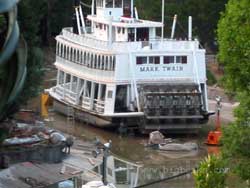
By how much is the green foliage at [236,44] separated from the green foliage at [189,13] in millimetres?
32626

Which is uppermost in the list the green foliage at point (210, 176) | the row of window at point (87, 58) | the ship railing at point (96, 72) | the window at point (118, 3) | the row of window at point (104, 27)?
the window at point (118, 3)

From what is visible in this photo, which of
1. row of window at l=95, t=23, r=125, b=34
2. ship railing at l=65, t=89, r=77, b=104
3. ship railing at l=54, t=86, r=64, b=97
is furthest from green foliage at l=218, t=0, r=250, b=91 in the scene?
ship railing at l=54, t=86, r=64, b=97

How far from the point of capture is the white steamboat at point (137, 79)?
33312mm

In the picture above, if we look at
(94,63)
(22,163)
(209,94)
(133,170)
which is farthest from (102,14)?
(22,163)

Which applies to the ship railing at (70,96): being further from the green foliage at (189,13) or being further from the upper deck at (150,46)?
the green foliage at (189,13)

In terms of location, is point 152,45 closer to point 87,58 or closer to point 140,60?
point 140,60

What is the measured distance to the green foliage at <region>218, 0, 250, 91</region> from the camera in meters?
17.1

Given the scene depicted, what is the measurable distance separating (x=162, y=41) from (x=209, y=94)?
26.6 feet

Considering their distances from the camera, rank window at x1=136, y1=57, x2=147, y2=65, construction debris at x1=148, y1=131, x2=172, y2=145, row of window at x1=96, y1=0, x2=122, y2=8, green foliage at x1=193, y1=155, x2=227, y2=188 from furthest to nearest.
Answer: row of window at x1=96, y1=0, x2=122, y2=8
window at x1=136, y1=57, x2=147, y2=65
construction debris at x1=148, y1=131, x2=172, y2=145
green foliage at x1=193, y1=155, x2=227, y2=188

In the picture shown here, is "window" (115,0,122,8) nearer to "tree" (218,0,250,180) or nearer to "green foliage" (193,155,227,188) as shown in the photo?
"tree" (218,0,250,180)

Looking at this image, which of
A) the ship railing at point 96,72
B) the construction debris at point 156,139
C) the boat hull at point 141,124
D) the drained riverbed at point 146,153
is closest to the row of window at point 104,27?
the ship railing at point 96,72

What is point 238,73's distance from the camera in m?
17.6

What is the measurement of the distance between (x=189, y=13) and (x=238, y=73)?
33.7 metres

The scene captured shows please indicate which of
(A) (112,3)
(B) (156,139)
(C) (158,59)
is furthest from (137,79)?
(A) (112,3)
